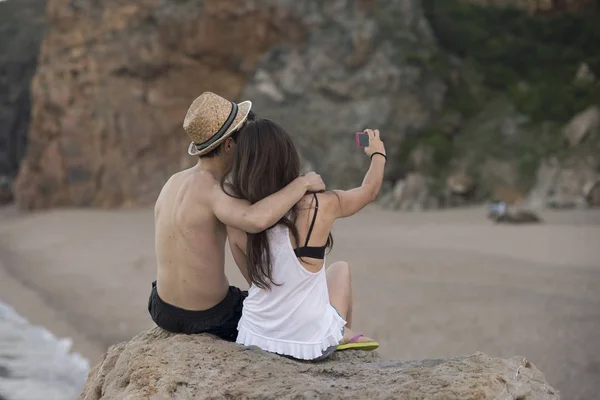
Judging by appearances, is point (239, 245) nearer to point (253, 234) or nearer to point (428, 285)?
point (253, 234)

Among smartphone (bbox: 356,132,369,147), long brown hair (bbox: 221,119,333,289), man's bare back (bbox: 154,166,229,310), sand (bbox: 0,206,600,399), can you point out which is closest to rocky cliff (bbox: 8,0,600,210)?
sand (bbox: 0,206,600,399)

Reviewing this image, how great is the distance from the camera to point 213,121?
107 inches

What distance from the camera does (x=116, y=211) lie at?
14.6 m

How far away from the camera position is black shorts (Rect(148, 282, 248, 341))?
2.86m

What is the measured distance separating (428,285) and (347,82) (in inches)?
324

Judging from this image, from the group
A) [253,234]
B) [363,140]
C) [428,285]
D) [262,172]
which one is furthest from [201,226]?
[428,285]

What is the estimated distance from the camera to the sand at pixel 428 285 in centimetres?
509

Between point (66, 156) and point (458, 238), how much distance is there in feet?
34.7

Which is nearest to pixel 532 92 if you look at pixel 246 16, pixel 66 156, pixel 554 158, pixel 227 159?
pixel 554 158

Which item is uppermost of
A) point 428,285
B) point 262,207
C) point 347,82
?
point 347,82

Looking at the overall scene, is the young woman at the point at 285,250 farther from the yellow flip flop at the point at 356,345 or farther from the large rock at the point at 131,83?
the large rock at the point at 131,83

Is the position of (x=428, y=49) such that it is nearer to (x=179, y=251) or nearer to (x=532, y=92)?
(x=532, y=92)

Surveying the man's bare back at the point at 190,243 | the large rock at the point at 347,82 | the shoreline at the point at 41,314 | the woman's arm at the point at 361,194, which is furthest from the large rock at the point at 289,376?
the large rock at the point at 347,82

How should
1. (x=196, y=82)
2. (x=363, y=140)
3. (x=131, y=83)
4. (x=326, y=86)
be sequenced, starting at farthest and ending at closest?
1. (x=131, y=83)
2. (x=196, y=82)
3. (x=326, y=86)
4. (x=363, y=140)
